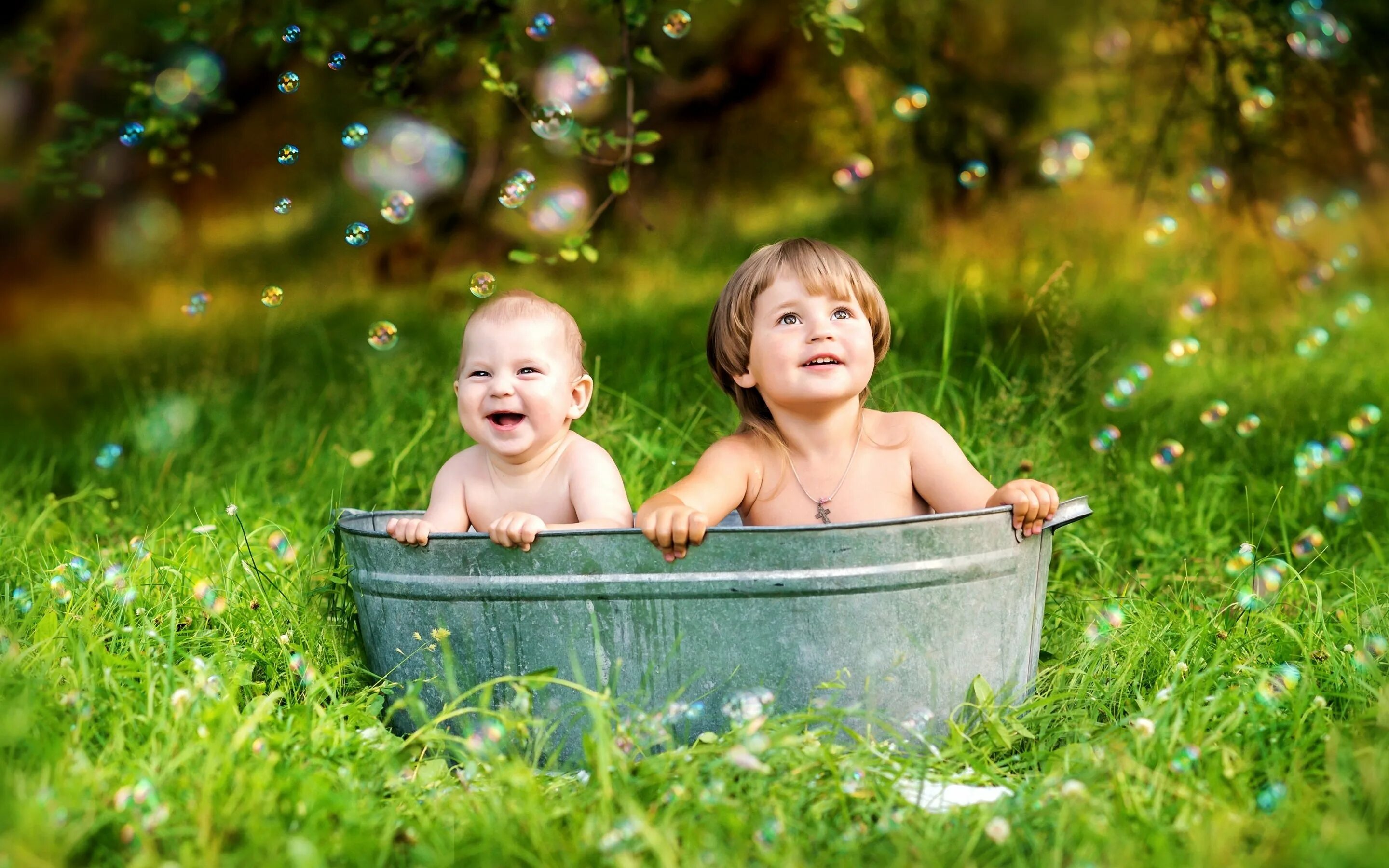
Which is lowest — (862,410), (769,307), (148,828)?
(148,828)

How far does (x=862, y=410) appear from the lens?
2.38 m

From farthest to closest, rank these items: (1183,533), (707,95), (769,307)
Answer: (707,95) < (1183,533) < (769,307)

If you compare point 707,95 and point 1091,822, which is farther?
point 707,95

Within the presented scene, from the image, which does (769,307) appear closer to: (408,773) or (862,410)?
(862,410)

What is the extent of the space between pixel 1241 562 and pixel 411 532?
4.97 feet

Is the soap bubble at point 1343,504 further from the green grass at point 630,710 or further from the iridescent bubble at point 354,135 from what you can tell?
the iridescent bubble at point 354,135

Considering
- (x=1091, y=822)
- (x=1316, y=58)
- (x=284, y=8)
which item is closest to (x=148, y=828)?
(x=1091, y=822)

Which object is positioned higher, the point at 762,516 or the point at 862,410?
the point at 862,410

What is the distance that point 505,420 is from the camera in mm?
2268

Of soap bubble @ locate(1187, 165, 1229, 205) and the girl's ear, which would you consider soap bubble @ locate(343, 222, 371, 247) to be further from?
soap bubble @ locate(1187, 165, 1229, 205)

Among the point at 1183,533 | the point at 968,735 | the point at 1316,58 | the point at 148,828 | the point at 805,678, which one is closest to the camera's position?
the point at 148,828

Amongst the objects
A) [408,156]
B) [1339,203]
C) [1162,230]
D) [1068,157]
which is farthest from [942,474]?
[1339,203]

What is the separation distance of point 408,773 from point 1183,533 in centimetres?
189

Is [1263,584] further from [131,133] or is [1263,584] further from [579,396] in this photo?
[131,133]
